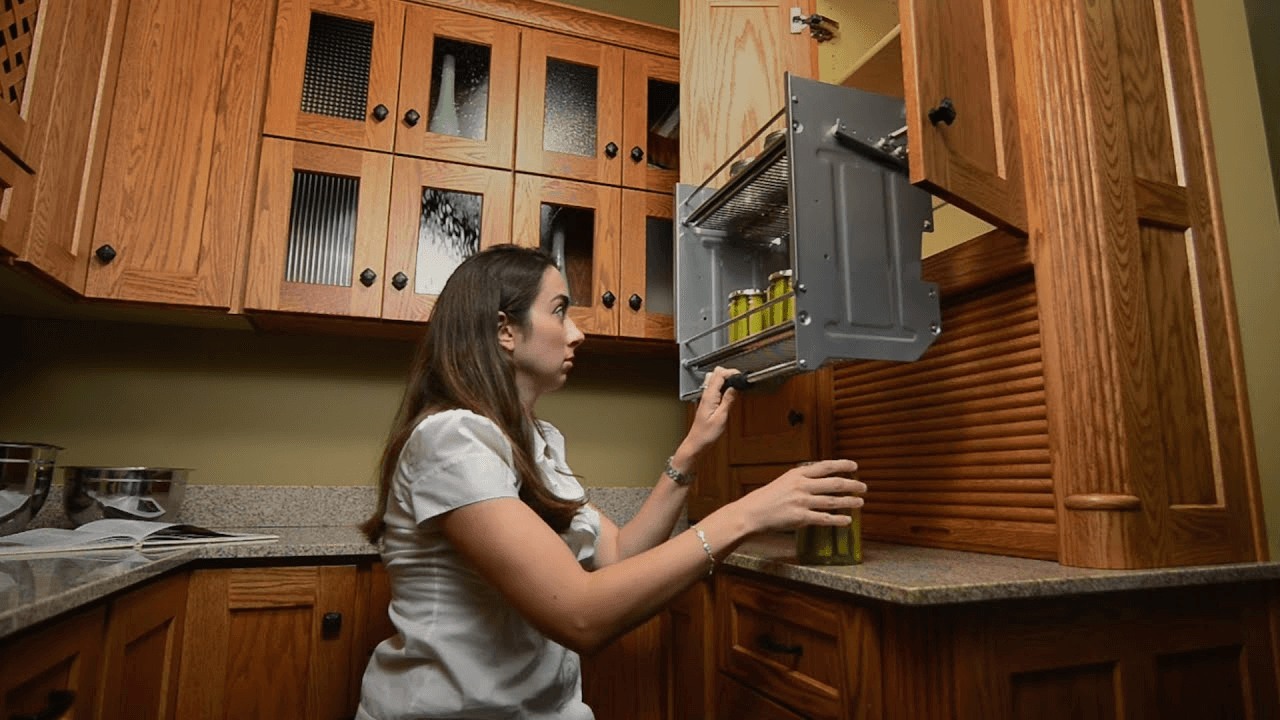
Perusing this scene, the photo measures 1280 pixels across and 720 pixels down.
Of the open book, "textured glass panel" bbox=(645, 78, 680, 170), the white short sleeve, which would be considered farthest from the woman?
"textured glass panel" bbox=(645, 78, 680, 170)

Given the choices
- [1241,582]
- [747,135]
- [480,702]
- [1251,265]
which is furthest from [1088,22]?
[480,702]

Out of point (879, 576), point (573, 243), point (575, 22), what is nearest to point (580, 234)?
point (573, 243)

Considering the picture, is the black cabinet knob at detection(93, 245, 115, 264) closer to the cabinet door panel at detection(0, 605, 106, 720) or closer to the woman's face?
the cabinet door panel at detection(0, 605, 106, 720)

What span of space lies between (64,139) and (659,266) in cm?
137

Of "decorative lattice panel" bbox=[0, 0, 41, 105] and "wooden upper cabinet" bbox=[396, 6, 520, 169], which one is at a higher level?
"wooden upper cabinet" bbox=[396, 6, 520, 169]

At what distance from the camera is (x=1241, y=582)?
1033 mm

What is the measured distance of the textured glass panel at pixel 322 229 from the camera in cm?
178

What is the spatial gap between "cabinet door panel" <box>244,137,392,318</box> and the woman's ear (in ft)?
2.49

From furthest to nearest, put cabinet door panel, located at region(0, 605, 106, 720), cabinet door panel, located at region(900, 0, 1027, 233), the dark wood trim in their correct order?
the dark wood trim < cabinet door panel, located at region(900, 0, 1027, 233) < cabinet door panel, located at region(0, 605, 106, 720)

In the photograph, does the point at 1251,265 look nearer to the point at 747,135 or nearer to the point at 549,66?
the point at 747,135

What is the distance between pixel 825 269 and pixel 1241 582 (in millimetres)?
724

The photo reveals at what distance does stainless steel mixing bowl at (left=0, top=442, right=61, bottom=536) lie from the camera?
1296 mm

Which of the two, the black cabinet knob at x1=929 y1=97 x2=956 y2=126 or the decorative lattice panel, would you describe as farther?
the decorative lattice panel

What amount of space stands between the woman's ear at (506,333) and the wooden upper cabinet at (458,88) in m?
0.91
